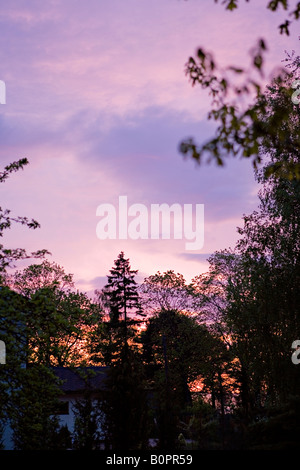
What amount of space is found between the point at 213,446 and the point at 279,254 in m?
11.0

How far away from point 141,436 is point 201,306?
112 feet

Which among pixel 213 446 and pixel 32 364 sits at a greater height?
pixel 32 364

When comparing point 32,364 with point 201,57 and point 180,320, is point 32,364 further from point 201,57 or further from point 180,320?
point 180,320

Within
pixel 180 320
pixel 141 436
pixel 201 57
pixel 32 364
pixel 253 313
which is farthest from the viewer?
pixel 180 320

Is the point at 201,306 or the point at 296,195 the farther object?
the point at 201,306

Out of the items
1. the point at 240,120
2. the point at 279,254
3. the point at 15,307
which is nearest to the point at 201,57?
the point at 240,120

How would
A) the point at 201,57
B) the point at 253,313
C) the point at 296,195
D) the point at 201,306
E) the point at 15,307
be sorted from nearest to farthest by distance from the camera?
1. the point at 201,57
2. the point at 15,307
3. the point at 296,195
4. the point at 253,313
5. the point at 201,306

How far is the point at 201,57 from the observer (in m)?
5.84

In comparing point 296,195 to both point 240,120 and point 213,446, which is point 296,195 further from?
point 240,120
